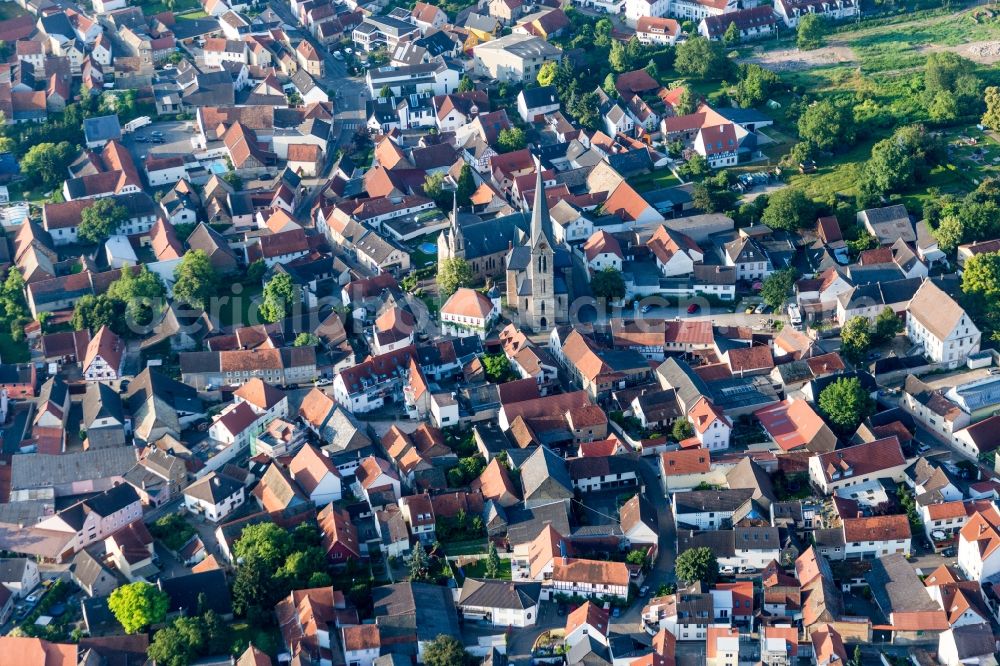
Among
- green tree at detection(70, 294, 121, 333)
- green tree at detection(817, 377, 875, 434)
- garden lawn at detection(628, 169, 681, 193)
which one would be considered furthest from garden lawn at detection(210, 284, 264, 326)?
green tree at detection(817, 377, 875, 434)

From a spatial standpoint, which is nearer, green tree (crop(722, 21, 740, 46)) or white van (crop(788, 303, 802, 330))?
white van (crop(788, 303, 802, 330))

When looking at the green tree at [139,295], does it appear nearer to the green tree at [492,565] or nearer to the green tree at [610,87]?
the green tree at [492,565]

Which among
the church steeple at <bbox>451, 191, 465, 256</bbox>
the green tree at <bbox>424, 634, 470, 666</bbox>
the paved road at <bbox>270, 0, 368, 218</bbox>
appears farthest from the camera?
the paved road at <bbox>270, 0, 368, 218</bbox>

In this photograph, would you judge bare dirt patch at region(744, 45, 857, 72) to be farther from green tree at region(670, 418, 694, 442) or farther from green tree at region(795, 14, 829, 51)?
green tree at region(670, 418, 694, 442)

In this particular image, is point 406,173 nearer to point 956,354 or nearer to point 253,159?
point 253,159

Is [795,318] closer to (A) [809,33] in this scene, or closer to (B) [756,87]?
(B) [756,87]
